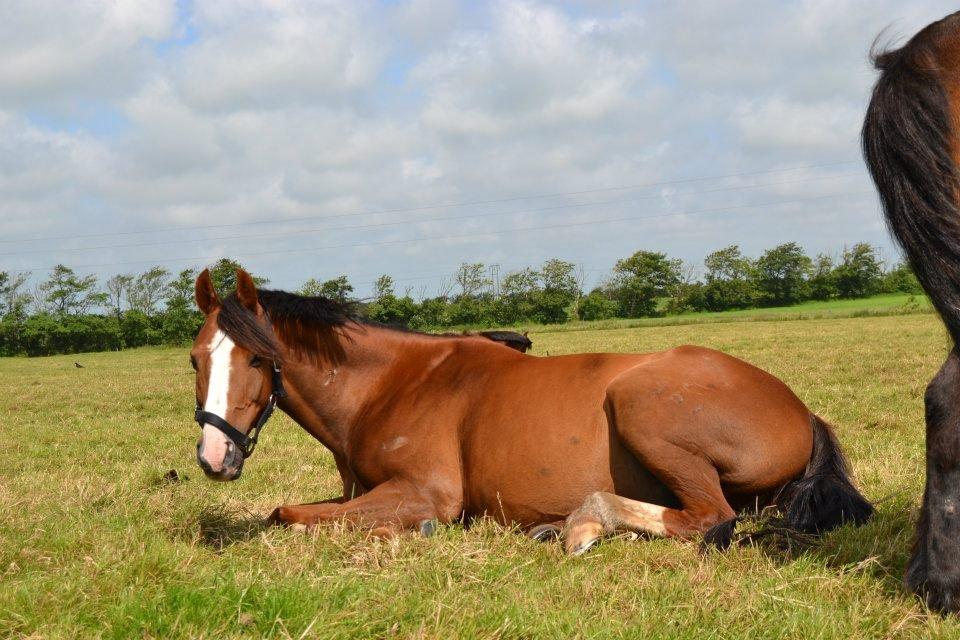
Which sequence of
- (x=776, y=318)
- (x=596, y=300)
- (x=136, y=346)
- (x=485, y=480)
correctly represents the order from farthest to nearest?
(x=596, y=300), (x=136, y=346), (x=776, y=318), (x=485, y=480)

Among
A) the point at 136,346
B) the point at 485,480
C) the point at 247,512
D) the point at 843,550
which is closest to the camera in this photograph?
the point at 843,550

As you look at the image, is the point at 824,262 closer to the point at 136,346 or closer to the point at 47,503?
the point at 136,346

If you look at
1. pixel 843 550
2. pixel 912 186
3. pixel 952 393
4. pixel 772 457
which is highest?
pixel 912 186

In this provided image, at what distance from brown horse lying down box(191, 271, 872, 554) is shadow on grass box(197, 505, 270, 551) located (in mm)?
195

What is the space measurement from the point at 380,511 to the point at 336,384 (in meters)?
1.08

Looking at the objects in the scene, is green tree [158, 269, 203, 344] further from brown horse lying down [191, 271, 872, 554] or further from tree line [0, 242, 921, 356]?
brown horse lying down [191, 271, 872, 554]

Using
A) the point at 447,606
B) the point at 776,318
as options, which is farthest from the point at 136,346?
the point at 447,606

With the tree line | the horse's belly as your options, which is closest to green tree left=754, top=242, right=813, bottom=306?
the tree line

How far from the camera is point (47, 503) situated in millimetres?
5535

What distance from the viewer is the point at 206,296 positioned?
5.00m

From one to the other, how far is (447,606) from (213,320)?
8.31ft

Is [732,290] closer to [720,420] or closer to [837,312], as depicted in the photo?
[837,312]

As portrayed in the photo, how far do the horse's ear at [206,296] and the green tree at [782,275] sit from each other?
65.8m

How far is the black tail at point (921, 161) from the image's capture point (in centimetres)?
290
